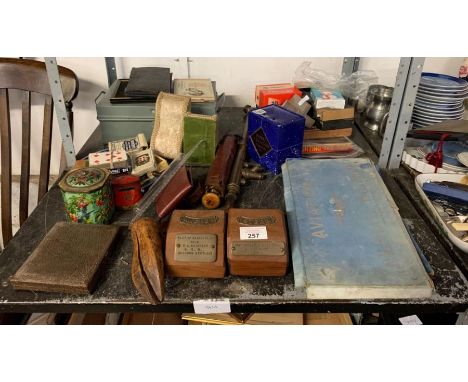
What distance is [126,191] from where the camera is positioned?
985mm

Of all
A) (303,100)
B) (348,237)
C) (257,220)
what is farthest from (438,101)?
(257,220)

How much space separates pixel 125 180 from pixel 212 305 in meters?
0.41

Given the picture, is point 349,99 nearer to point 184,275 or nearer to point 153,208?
point 153,208

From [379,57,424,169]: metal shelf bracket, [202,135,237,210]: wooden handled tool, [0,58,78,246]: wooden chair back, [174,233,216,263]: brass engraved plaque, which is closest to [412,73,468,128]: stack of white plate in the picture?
[379,57,424,169]: metal shelf bracket

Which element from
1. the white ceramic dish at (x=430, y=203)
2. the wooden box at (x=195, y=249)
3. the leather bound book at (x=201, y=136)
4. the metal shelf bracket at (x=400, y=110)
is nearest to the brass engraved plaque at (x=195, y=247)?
the wooden box at (x=195, y=249)

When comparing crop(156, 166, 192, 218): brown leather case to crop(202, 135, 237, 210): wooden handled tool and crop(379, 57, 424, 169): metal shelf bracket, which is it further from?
crop(379, 57, 424, 169): metal shelf bracket

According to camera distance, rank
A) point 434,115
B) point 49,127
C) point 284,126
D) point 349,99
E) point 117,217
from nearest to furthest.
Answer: point 117,217
point 284,126
point 434,115
point 49,127
point 349,99

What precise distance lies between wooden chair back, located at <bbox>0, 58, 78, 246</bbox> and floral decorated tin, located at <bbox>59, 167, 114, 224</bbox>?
0.51 metres

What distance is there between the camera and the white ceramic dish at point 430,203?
2.82 feet

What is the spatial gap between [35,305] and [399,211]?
0.87 m

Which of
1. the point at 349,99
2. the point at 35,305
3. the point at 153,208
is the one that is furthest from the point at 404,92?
the point at 35,305

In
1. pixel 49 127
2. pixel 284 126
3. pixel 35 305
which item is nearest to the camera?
pixel 35 305

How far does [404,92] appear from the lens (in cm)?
108

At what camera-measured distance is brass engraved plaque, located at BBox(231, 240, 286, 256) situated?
2.54 ft
